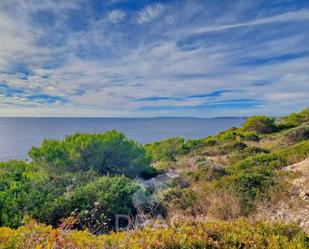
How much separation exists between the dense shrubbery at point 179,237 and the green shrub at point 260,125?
85.4 feet

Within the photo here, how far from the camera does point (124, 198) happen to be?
6543 mm

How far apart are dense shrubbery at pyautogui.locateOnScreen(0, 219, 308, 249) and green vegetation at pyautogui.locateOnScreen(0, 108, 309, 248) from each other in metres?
0.01

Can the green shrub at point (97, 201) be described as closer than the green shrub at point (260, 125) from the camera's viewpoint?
Yes

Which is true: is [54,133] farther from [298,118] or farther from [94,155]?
[94,155]

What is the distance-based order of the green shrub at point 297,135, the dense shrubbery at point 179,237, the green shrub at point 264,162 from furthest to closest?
the green shrub at point 297,135, the green shrub at point 264,162, the dense shrubbery at point 179,237

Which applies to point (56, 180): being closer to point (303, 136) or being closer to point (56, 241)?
point (56, 241)

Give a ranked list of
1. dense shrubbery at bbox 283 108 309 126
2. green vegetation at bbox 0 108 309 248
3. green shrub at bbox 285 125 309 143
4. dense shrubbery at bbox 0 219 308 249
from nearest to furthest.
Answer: dense shrubbery at bbox 0 219 308 249, green vegetation at bbox 0 108 309 248, green shrub at bbox 285 125 309 143, dense shrubbery at bbox 283 108 309 126

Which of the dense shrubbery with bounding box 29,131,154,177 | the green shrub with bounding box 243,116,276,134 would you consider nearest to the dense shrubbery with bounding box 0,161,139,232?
the dense shrubbery with bounding box 29,131,154,177

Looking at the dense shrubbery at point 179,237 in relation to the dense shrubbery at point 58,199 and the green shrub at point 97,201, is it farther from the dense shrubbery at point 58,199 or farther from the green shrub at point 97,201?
the green shrub at point 97,201

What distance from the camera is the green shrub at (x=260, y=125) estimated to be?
28.0 m

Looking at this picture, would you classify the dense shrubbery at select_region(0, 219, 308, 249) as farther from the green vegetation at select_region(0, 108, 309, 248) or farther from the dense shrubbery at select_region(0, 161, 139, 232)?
the dense shrubbery at select_region(0, 161, 139, 232)

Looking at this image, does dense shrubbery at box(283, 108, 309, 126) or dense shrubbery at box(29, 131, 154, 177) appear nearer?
dense shrubbery at box(29, 131, 154, 177)

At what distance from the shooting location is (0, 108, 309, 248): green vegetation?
10.2 ft

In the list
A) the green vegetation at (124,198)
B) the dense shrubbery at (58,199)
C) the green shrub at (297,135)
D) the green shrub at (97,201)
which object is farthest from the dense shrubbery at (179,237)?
the green shrub at (297,135)
